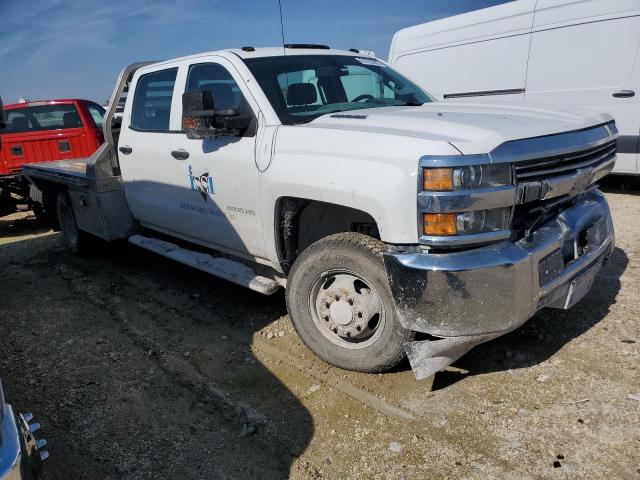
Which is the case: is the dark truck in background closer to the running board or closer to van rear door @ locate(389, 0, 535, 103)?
the running board

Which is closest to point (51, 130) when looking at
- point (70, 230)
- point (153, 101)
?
point (70, 230)

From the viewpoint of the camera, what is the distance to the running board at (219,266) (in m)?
3.52

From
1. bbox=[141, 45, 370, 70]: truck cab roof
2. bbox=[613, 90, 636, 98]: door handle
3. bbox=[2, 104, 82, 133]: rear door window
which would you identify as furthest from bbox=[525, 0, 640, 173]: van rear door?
bbox=[2, 104, 82, 133]: rear door window

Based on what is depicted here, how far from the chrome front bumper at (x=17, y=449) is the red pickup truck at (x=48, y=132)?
7.58m

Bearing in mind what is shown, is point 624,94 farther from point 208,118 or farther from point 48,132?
point 48,132

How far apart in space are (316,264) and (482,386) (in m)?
1.19

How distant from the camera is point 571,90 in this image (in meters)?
6.80

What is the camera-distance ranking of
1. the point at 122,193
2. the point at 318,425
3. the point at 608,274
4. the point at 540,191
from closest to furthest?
the point at 540,191 < the point at 318,425 < the point at 608,274 < the point at 122,193

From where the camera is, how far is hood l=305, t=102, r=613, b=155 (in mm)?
2436

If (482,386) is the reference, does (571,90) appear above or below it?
above

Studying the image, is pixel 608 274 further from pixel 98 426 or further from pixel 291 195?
pixel 98 426

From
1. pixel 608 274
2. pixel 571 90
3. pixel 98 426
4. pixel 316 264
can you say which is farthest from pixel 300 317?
pixel 571 90

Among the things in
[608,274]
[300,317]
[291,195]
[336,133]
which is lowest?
[608,274]

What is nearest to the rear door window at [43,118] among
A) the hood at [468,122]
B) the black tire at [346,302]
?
the hood at [468,122]
